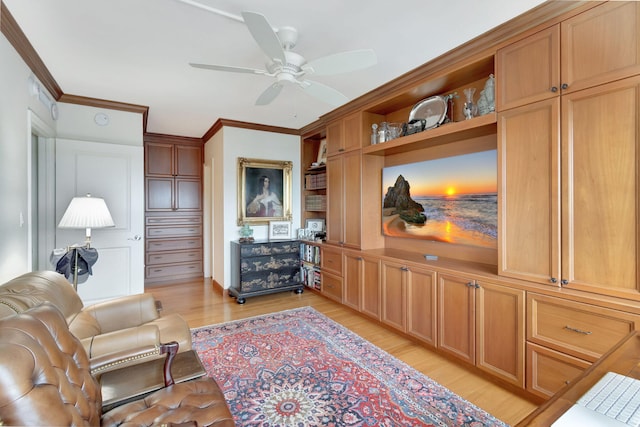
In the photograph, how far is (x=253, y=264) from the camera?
4.14m

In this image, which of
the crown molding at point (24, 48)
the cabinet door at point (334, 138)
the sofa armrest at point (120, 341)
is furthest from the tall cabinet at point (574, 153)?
the crown molding at point (24, 48)

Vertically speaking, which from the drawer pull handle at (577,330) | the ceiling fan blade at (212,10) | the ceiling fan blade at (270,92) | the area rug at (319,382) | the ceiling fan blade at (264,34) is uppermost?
the ceiling fan blade at (212,10)

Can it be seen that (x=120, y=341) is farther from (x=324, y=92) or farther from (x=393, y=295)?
(x=393, y=295)

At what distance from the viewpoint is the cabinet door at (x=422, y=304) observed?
262 cm

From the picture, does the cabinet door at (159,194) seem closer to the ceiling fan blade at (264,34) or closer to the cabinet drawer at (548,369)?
the ceiling fan blade at (264,34)

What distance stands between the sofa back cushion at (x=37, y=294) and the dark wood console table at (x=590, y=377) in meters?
1.91

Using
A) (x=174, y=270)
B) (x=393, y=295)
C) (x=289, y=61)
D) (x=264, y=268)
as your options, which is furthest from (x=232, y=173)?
(x=393, y=295)

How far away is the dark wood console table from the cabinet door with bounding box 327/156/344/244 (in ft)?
9.67

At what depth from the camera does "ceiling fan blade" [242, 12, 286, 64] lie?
147cm

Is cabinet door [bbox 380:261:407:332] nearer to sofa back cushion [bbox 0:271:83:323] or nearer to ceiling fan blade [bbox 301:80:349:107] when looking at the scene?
ceiling fan blade [bbox 301:80:349:107]

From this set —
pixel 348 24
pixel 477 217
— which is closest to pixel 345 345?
pixel 477 217

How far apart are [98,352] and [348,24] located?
101 inches

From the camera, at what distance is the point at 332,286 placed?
13.2 feet

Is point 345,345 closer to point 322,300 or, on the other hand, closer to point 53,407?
point 322,300
